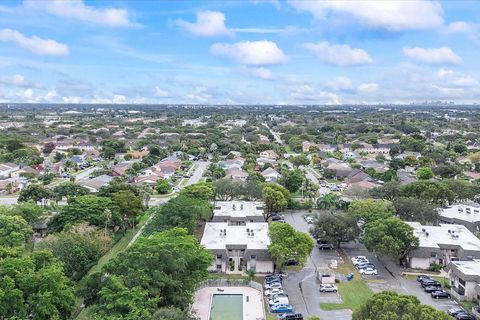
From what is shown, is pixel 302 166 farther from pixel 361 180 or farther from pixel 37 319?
pixel 37 319

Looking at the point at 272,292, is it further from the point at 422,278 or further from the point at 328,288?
the point at 422,278

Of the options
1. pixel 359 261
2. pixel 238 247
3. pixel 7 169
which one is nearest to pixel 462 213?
pixel 359 261

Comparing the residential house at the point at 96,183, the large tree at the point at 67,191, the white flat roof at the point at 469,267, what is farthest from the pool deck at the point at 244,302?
the residential house at the point at 96,183

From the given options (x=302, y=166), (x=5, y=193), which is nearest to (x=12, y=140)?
(x=5, y=193)

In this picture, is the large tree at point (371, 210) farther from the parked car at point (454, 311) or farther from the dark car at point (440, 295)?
the parked car at point (454, 311)

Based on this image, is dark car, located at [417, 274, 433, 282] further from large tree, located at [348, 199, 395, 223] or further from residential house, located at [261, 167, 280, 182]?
residential house, located at [261, 167, 280, 182]

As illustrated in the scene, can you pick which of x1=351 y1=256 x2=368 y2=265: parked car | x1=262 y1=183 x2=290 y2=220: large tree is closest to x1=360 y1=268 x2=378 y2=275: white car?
x1=351 y1=256 x2=368 y2=265: parked car
